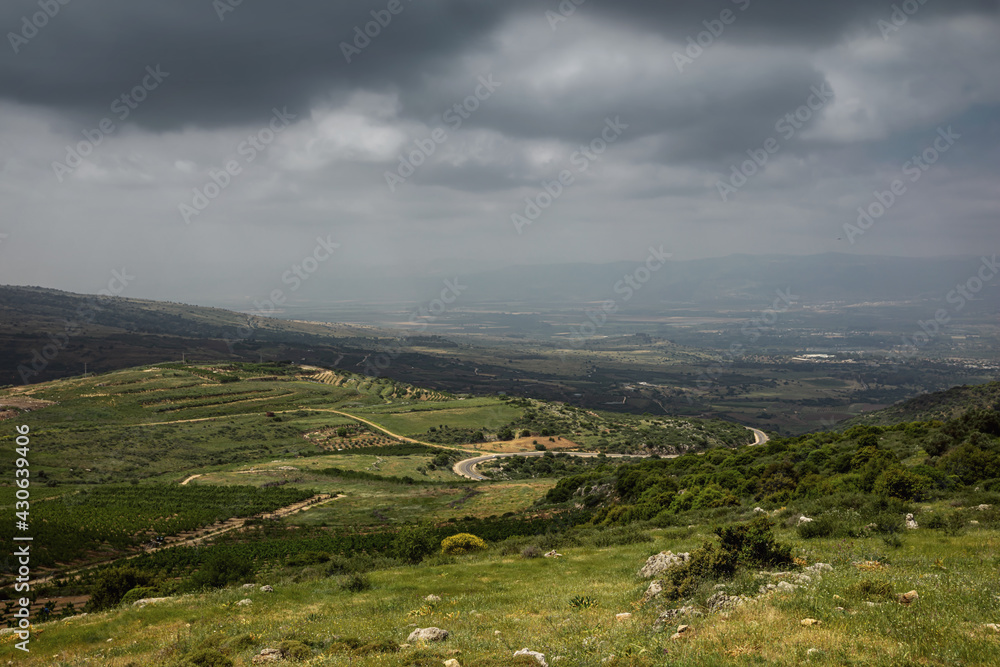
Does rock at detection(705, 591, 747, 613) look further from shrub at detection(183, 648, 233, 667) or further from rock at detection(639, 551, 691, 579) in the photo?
shrub at detection(183, 648, 233, 667)

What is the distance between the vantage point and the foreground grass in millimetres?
8375

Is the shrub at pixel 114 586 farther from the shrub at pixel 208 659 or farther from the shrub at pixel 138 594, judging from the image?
the shrub at pixel 208 659

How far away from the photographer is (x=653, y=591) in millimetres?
13680

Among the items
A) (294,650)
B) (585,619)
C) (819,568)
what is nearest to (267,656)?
(294,650)

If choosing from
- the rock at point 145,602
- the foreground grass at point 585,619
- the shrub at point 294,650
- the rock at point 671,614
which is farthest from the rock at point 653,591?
the rock at point 145,602

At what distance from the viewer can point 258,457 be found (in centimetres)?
9000

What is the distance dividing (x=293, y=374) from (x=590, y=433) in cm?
11265

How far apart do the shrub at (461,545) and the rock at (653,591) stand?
586 inches

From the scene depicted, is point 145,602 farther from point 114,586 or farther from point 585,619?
point 585,619

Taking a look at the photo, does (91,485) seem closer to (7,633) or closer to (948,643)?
(7,633)

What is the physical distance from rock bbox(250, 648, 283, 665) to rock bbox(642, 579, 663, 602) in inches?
361

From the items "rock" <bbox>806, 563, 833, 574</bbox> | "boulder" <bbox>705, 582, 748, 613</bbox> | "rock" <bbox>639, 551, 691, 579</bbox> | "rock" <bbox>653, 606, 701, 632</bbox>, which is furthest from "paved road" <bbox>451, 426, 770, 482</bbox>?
"boulder" <bbox>705, 582, 748, 613</bbox>

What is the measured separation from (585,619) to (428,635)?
3.90 m

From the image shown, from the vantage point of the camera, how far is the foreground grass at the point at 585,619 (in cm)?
838
